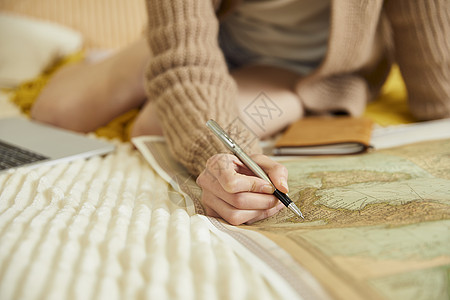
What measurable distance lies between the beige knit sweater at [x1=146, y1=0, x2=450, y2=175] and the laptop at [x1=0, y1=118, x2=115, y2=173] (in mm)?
136

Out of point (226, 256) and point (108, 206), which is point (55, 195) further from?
point (226, 256)

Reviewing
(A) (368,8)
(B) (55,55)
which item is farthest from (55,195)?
(B) (55,55)

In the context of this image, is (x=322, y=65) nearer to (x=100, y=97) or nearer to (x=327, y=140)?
(x=327, y=140)

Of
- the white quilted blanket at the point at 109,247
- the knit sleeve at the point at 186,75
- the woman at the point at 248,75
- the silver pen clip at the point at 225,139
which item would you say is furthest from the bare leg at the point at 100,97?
the silver pen clip at the point at 225,139

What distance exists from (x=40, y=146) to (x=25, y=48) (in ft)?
2.30

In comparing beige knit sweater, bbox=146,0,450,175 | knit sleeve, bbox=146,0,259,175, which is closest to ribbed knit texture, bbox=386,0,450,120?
beige knit sweater, bbox=146,0,450,175

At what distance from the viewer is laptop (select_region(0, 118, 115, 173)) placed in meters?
0.60

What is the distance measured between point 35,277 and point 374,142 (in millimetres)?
578

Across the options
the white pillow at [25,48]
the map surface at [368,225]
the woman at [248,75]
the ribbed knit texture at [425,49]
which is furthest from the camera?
the white pillow at [25,48]

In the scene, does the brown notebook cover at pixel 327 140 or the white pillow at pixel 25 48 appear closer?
the brown notebook cover at pixel 327 140

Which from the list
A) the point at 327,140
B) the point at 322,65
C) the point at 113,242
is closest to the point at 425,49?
the point at 322,65

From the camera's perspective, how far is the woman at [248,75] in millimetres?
536

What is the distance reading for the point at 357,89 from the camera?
0.89 metres

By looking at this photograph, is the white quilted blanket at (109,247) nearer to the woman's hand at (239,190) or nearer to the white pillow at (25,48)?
the woman's hand at (239,190)
